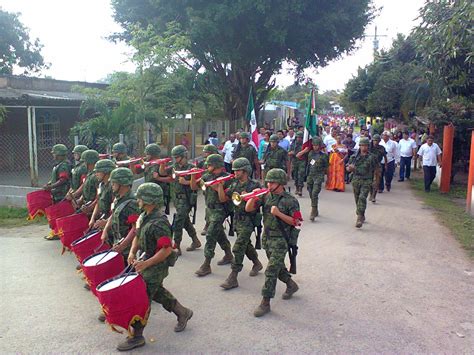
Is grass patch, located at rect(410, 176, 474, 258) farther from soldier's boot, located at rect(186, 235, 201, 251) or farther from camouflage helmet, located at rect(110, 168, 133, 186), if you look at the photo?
camouflage helmet, located at rect(110, 168, 133, 186)

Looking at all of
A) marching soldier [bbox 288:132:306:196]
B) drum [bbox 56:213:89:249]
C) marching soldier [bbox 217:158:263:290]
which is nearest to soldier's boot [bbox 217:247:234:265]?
marching soldier [bbox 217:158:263:290]

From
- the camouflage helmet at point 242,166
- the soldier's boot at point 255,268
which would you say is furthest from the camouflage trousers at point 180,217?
the camouflage helmet at point 242,166

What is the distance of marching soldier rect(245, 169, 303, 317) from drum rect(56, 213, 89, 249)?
7.63 ft

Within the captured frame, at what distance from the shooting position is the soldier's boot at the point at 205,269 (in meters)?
6.50

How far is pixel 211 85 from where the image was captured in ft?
71.8

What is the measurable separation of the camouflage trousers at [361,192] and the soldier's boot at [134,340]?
5.90 m

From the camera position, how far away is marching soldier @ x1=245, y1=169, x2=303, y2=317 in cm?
523

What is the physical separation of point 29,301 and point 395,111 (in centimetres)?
2253

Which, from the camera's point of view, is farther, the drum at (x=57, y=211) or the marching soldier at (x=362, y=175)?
the marching soldier at (x=362, y=175)

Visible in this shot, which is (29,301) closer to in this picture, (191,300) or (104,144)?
(191,300)

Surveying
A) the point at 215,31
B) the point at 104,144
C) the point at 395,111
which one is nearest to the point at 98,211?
the point at 104,144

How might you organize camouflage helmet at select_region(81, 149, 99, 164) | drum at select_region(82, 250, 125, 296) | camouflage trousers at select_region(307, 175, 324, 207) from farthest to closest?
camouflage trousers at select_region(307, 175, 324, 207) → camouflage helmet at select_region(81, 149, 99, 164) → drum at select_region(82, 250, 125, 296)

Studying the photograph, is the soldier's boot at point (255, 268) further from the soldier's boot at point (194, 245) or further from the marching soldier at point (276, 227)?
the soldier's boot at point (194, 245)

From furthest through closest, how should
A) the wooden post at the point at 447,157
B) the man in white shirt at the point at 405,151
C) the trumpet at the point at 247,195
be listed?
the man in white shirt at the point at 405,151 < the wooden post at the point at 447,157 < the trumpet at the point at 247,195
